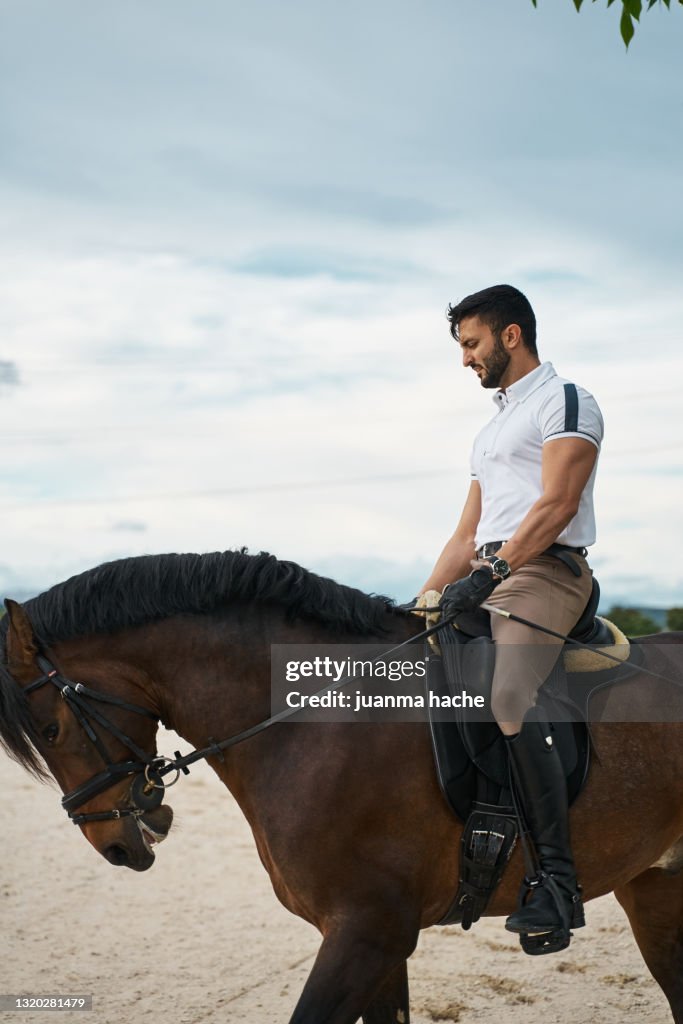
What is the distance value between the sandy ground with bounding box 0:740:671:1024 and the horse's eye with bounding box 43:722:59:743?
8.37ft

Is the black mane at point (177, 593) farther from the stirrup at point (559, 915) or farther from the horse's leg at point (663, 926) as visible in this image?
the horse's leg at point (663, 926)

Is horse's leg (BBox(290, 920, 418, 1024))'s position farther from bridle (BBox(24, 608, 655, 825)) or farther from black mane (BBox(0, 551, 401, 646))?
black mane (BBox(0, 551, 401, 646))

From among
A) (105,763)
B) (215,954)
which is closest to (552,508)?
(105,763)

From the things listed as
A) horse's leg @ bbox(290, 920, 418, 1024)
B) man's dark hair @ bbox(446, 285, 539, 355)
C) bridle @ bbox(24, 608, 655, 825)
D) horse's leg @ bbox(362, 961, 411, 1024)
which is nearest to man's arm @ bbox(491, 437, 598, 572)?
bridle @ bbox(24, 608, 655, 825)

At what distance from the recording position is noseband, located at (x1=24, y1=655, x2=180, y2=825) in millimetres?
3795

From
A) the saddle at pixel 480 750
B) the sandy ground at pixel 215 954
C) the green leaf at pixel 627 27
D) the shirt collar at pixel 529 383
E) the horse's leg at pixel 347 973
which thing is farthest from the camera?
the sandy ground at pixel 215 954

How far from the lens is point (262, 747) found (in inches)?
152

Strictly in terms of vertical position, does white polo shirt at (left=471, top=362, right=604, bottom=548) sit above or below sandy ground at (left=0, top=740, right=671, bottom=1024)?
above

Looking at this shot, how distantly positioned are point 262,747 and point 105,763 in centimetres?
56

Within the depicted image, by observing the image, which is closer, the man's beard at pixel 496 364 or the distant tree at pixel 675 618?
the man's beard at pixel 496 364

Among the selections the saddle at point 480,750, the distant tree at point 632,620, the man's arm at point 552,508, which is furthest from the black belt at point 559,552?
the distant tree at point 632,620

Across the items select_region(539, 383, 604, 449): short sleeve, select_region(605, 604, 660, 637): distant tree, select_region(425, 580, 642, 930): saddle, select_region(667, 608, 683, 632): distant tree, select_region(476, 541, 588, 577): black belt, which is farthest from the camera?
select_region(605, 604, 660, 637): distant tree

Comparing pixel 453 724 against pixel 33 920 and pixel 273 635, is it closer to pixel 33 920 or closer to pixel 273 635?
pixel 273 635

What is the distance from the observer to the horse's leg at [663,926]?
15.0 ft
